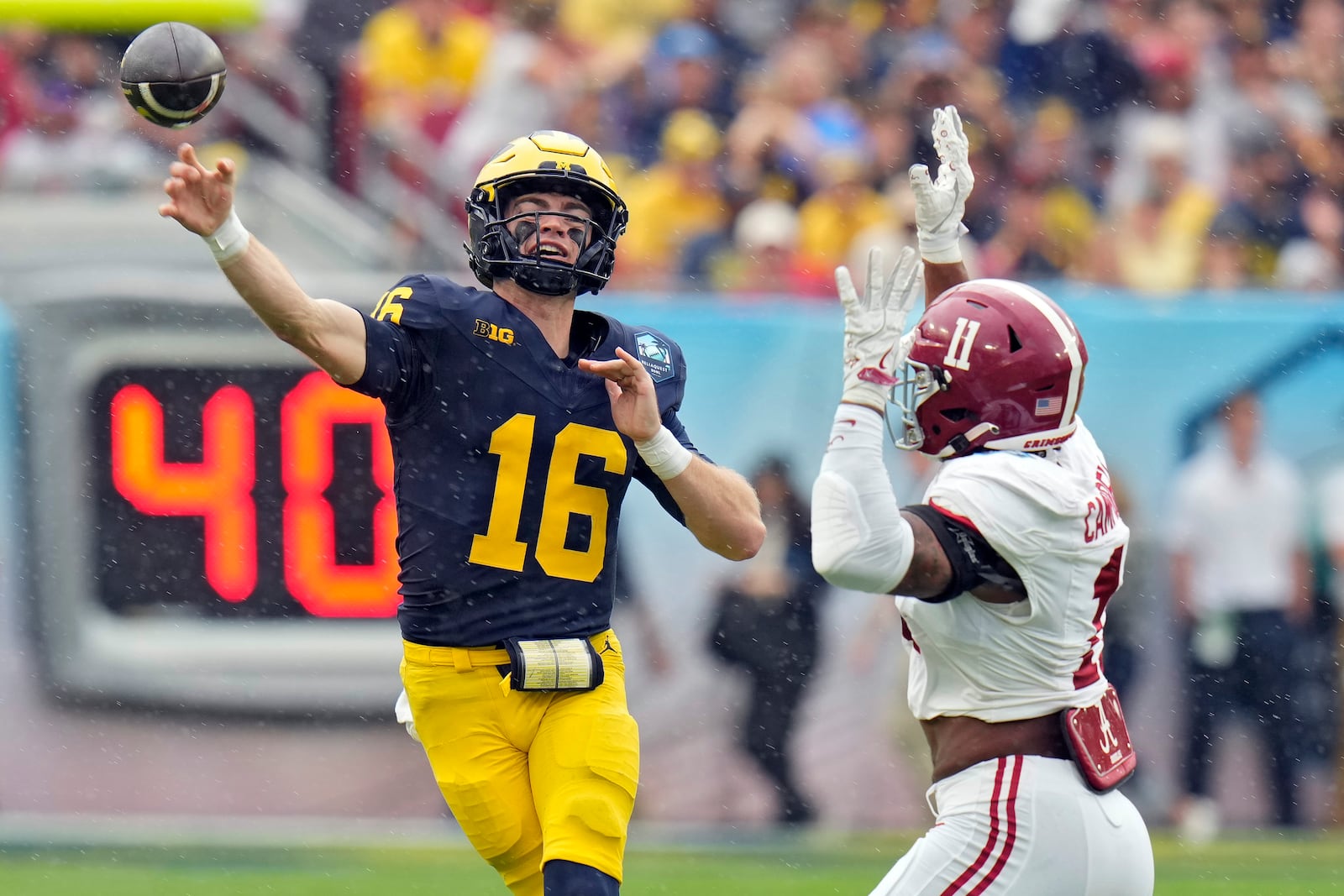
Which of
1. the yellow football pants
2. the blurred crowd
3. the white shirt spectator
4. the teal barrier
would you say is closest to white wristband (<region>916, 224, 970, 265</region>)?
the yellow football pants

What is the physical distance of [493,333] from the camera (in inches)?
166

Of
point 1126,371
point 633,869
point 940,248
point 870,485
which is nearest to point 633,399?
point 870,485

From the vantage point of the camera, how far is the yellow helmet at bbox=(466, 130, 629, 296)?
4.24m

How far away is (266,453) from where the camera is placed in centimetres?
806

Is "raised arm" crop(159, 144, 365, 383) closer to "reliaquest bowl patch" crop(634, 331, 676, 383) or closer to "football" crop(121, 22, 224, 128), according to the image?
"football" crop(121, 22, 224, 128)

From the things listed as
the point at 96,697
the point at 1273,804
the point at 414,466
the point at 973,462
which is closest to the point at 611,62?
the point at 96,697

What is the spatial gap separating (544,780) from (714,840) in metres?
4.16

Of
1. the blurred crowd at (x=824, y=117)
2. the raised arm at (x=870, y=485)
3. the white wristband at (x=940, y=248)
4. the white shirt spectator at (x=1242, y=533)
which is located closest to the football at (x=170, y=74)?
the raised arm at (x=870, y=485)

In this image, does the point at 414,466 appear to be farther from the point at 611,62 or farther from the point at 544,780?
the point at 611,62

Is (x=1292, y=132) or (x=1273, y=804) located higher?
(x=1292, y=132)

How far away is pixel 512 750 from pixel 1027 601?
1.27 metres

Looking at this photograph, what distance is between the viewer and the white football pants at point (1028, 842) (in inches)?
138

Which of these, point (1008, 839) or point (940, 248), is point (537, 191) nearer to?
point (940, 248)

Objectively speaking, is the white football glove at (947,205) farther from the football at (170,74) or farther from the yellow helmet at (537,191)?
the football at (170,74)
